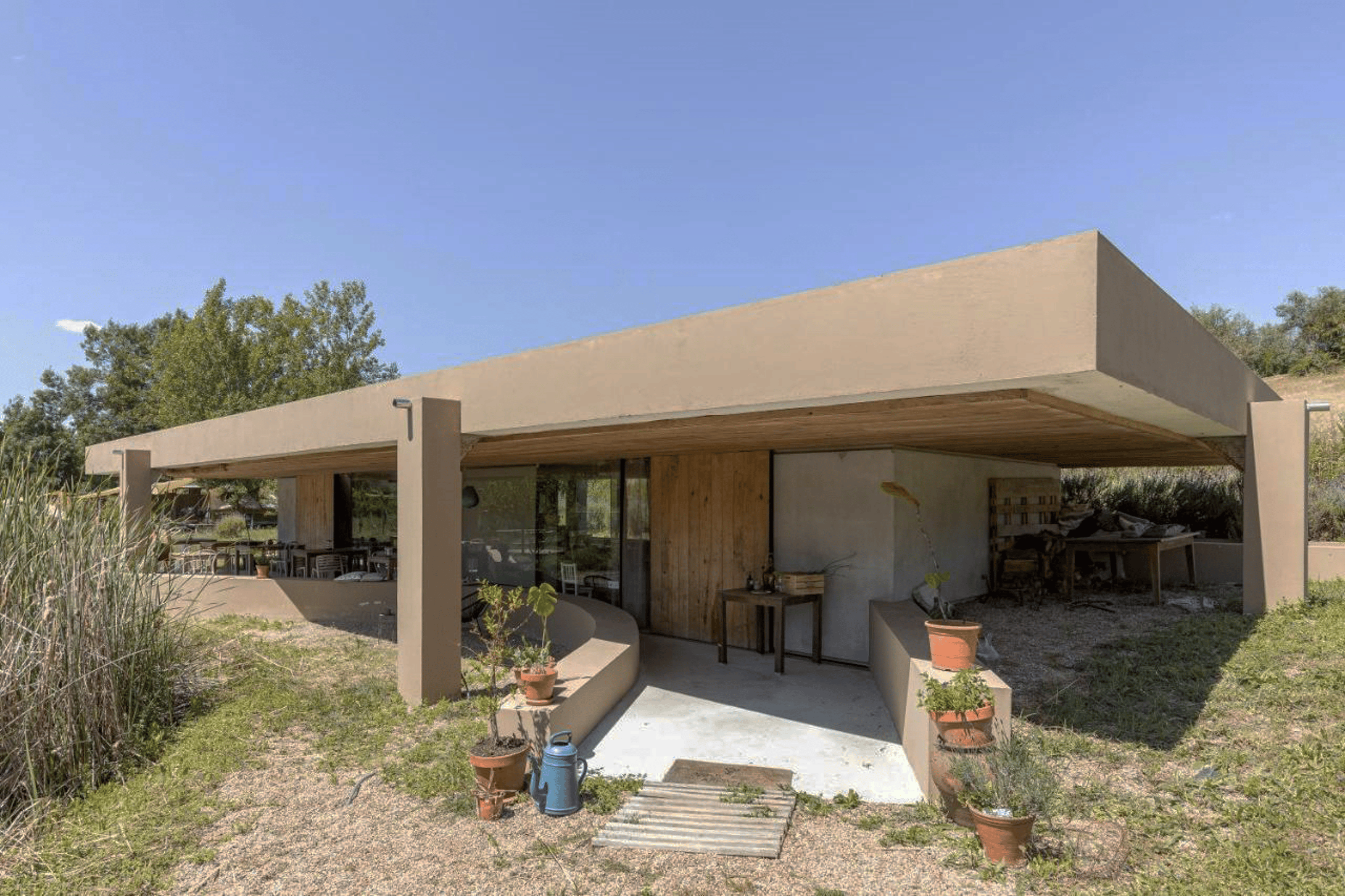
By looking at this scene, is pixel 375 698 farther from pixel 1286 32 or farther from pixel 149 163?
pixel 1286 32

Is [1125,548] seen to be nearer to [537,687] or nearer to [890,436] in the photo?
[890,436]

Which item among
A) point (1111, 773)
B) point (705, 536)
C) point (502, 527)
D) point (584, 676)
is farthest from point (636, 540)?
point (1111, 773)

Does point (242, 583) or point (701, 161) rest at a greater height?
point (701, 161)

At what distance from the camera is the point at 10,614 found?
521 centimetres

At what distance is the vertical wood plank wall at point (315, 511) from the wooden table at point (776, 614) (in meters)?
11.9

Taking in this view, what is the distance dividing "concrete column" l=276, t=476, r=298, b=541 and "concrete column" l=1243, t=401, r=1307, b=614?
1839 cm

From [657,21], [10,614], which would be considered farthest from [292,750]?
[657,21]

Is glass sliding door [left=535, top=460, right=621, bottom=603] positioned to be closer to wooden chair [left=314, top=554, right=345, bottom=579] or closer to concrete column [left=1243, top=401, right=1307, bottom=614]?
wooden chair [left=314, top=554, right=345, bottom=579]

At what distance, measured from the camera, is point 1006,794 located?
11.7 feet

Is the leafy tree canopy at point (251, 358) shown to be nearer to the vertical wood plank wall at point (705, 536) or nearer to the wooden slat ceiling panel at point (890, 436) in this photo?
the wooden slat ceiling panel at point (890, 436)

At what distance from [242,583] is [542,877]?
10758 mm

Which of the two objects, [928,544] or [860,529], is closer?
[860,529]

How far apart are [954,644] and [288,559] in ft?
52.7

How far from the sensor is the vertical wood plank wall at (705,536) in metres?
9.02
